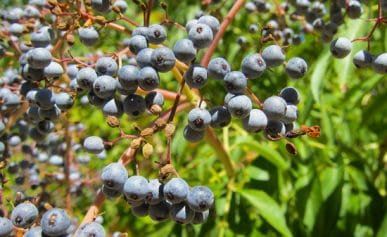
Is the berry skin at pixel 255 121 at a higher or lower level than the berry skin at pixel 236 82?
lower

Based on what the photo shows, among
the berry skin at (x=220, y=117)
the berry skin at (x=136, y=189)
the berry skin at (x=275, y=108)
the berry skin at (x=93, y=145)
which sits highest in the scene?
the berry skin at (x=275, y=108)

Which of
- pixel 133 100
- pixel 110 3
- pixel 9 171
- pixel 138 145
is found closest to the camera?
pixel 138 145

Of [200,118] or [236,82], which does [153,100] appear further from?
[236,82]

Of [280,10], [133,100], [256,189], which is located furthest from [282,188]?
[133,100]

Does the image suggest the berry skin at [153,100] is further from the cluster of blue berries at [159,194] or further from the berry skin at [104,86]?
the cluster of blue berries at [159,194]

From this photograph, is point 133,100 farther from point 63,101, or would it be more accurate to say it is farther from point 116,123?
point 63,101

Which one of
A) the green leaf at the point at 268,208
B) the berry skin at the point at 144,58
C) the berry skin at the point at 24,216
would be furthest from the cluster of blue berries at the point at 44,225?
the green leaf at the point at 268,208

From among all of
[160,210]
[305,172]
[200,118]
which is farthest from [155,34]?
[305,172]

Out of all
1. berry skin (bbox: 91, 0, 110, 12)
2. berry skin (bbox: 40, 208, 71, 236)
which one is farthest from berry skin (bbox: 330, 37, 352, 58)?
berry skin (bbox: 40, 208, 71, 236)
